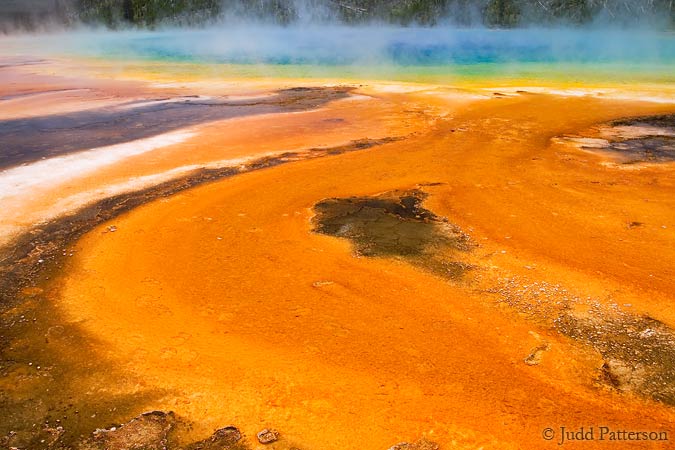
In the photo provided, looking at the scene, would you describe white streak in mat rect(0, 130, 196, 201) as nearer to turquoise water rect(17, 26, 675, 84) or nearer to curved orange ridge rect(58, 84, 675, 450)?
curved orange ridge rect(58, 84, 675, 450)

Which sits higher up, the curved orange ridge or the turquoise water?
the turquoise water

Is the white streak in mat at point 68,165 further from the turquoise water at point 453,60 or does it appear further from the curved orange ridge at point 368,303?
Result: the turquoise water at point 453,60

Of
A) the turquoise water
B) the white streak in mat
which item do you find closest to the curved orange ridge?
the white streak in mat

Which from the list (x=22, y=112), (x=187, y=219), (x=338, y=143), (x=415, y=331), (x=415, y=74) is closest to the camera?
(x=415, y=331)

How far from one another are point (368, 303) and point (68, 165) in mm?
5501

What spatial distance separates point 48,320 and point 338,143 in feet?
18.8

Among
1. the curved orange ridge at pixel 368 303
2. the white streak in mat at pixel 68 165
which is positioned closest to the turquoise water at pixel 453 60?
the white streak in mat at pixel 68 165

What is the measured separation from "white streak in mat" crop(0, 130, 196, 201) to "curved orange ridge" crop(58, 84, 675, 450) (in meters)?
1.78

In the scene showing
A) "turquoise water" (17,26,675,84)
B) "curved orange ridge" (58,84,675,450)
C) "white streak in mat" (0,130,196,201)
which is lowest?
"curved orange ridge" (58,84,675,450)

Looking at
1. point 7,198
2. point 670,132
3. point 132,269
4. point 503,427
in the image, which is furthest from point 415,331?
point 670,132

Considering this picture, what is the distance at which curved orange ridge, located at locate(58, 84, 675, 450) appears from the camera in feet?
9.83

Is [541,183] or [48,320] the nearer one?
[48,320]

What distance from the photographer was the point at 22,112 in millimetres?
11664

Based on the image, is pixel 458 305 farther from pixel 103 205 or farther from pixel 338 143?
pixel 338 143
